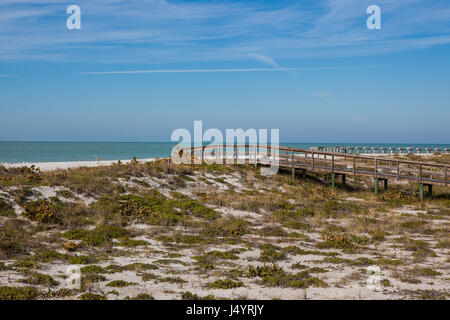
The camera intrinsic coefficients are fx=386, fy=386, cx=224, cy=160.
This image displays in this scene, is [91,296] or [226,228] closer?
[91,296]

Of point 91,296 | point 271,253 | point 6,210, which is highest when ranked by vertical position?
point 6,210

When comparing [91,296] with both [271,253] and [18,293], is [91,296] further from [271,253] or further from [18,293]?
[271,253]

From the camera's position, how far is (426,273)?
1124 cm

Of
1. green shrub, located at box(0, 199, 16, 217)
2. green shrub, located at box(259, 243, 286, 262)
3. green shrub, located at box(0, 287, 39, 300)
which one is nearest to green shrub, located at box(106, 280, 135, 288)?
green shrub, located at box(0, 287, 39, 300)

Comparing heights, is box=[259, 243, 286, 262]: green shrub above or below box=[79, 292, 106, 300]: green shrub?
below

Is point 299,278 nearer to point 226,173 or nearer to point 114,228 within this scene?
point 114,228

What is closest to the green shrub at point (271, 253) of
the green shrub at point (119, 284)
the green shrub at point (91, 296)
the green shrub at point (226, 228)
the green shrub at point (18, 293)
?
the green shrub at point (226, 228)

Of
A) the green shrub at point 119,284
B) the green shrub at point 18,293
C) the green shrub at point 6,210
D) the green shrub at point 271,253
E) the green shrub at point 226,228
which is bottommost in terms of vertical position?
the green shrub at point 271,253

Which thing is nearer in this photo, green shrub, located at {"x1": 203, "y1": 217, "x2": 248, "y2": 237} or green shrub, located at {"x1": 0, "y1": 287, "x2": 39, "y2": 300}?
green shrub, located at {"x1": 0, "y1": 287, "x2": 39, "y2": 300}

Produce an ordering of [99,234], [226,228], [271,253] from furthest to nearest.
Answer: [226,228] < [99,234] < [271,253]

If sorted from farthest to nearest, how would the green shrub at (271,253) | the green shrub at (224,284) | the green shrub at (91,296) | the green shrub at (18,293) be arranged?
the green shrub at (271,253) → the green shrub at (224,284) → the green shrub at (91,296) → the green shrub at (18,293)

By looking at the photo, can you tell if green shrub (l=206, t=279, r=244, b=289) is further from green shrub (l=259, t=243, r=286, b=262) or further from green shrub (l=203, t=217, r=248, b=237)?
green shrub (l=203, t=217, r=248, b=237)

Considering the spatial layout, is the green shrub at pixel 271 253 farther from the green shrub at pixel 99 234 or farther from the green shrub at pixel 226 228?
the green shrub at pixel 99 234

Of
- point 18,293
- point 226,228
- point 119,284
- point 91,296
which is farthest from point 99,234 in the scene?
point 91,296
